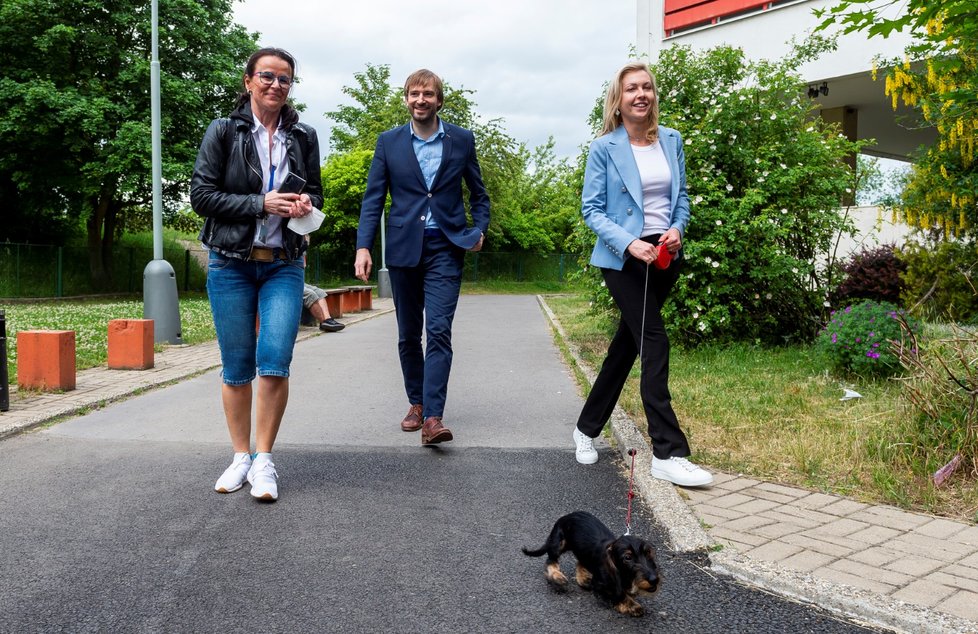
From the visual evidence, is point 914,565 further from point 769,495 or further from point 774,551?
point 769,495

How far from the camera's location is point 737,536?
3512 mm

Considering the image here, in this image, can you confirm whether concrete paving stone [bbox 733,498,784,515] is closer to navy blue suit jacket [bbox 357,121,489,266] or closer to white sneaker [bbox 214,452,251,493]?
navy blue suit jacket [bbox 357,121,489,266]

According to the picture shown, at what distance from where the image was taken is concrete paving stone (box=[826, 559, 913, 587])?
303 cm

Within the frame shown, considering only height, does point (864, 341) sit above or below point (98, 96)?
below

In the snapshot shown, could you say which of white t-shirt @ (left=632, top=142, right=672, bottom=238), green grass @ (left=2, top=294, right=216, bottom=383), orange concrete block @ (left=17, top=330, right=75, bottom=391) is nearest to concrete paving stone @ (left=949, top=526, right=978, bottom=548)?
white t-shirt @ (left=632, top=142, right=672, bottom=238)

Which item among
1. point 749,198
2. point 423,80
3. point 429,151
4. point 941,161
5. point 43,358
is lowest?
point 43,358

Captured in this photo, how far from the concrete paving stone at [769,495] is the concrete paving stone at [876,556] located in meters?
0.65

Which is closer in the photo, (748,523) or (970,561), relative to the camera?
(970,561)

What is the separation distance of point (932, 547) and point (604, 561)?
1519 millimetres

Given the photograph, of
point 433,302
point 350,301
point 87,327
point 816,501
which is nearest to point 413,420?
point 433,302

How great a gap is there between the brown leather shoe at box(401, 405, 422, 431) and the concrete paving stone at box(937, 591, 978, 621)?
3.47 metres

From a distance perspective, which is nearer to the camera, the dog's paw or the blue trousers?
the dog's paw

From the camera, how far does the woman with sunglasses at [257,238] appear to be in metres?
4.09

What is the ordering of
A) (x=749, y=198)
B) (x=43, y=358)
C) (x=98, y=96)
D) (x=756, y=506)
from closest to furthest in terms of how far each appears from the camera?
(x=756, y=506), (x=43, y=358), (x=749, y=198), (x=98, y=96)
